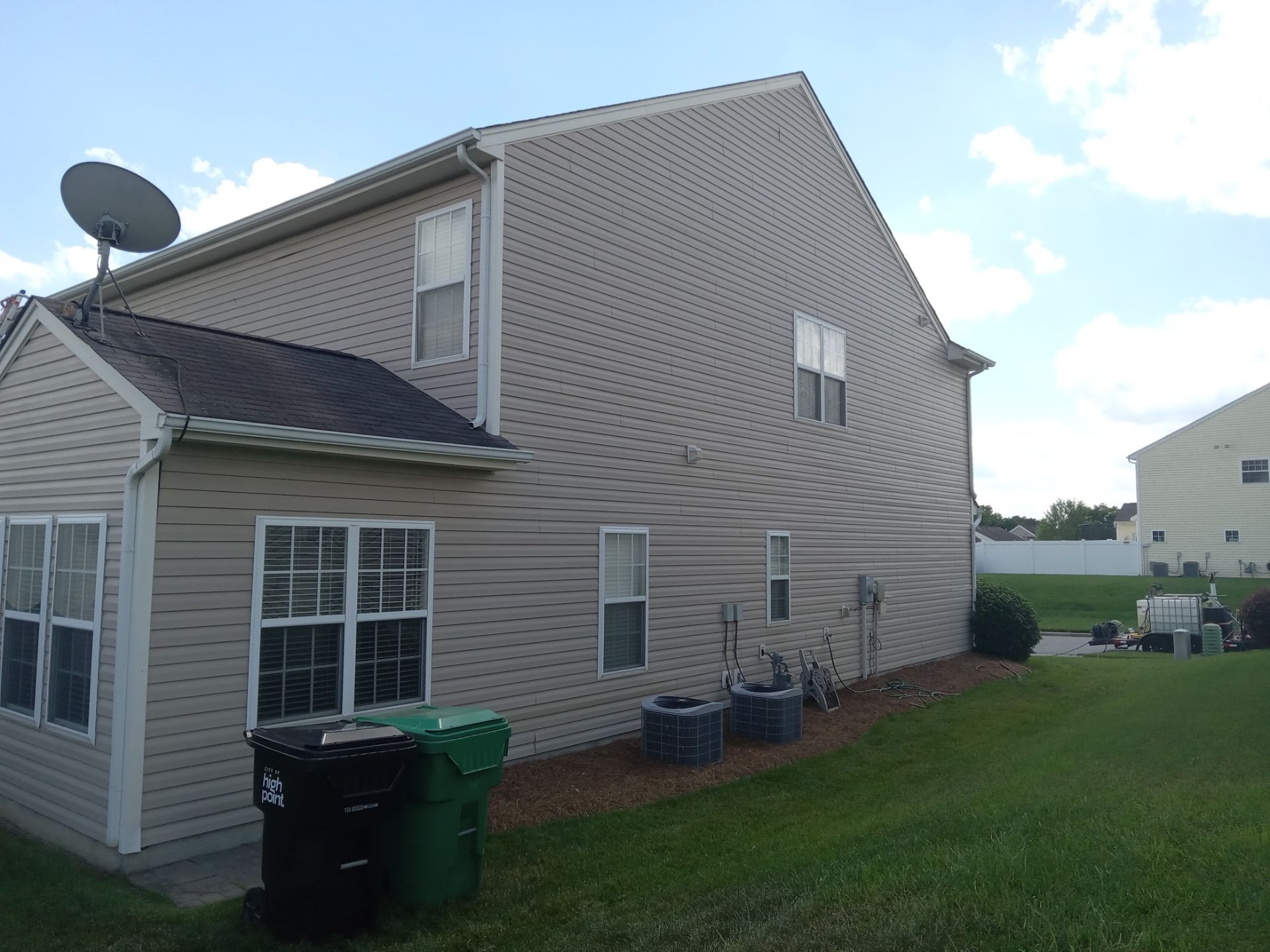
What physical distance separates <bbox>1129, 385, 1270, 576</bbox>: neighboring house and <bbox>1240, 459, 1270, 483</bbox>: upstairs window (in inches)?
1.0

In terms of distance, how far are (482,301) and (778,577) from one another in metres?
5.92

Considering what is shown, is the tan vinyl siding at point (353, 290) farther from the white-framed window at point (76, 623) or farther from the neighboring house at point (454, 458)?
the white-framed window at point (76, 623)

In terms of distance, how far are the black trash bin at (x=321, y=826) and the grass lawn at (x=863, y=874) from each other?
212mm

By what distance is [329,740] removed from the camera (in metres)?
4.67

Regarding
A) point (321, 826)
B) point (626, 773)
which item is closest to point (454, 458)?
point (626, 773)

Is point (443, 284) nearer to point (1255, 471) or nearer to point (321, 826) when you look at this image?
point (321, 826)

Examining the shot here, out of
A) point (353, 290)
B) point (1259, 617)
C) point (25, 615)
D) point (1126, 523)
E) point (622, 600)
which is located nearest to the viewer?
point (25, 615)

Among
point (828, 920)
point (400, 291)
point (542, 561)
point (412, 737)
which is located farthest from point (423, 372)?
point (828, 920)

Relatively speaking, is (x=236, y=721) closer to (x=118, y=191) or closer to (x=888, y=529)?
(x=118, y=191)

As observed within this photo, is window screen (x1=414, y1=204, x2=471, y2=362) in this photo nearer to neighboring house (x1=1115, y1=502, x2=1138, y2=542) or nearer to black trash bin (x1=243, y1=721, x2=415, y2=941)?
black trash bin (x1=243, y1=721, x2=415, y2=941)

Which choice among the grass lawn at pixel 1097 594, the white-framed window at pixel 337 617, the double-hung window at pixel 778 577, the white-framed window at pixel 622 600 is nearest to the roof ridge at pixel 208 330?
the white-framed window at pixel 337 617

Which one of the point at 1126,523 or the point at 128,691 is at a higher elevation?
the point at 1126,523

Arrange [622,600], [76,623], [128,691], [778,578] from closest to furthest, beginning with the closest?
[128,691]
[76,623]
[622,600]
[778,578]

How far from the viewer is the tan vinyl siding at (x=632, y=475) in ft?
20.4
